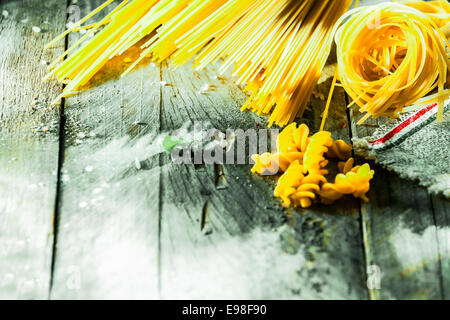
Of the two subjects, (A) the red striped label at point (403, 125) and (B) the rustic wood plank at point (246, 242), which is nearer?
(B) the rustic wood plank at point (246, 242)

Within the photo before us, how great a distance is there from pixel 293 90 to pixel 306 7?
7.2 inches

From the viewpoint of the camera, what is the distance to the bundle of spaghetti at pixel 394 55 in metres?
1.01

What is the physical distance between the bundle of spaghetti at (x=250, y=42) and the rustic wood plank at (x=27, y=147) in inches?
3.5

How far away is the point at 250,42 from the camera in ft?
3.59

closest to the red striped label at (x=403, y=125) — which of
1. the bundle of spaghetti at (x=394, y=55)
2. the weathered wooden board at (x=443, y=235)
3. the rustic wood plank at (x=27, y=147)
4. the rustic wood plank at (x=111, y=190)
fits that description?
the bundle of spaghetti at (x=394, y=55)

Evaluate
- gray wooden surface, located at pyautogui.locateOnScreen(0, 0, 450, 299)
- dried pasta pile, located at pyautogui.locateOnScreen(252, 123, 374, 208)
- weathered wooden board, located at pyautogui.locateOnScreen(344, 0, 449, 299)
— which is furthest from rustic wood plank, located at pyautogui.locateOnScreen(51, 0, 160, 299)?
weathered wooden board, located at pyautogui.locateOnScreen(344, 0, 449, 299)

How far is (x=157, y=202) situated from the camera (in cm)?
100

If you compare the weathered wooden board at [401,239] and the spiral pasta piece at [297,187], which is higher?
the spiral pasta piece at [297,187]

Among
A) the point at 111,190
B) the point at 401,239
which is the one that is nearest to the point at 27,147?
the point at 111,190

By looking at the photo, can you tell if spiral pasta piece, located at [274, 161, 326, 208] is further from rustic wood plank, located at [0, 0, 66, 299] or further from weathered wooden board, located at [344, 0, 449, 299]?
rustic wood plank, located at [0, 0, 66, 299]

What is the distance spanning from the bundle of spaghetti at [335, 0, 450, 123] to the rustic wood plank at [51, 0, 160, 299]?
425 millimetres

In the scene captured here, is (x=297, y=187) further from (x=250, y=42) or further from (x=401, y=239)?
(x=250, y=42)

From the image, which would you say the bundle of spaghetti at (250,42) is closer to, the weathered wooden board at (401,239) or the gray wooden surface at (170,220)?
the gray wooden surface at (170,220)

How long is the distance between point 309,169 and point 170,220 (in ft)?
0.90
